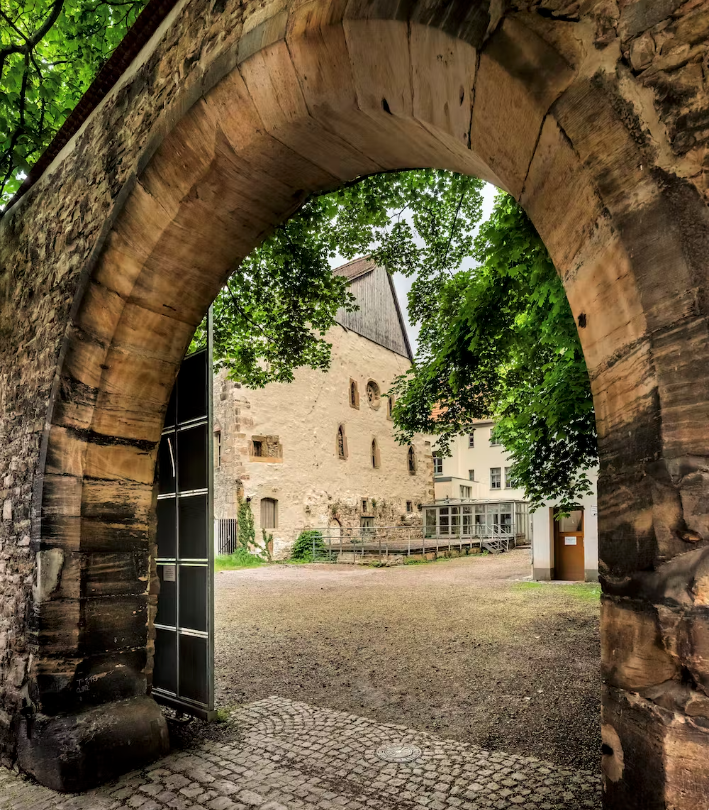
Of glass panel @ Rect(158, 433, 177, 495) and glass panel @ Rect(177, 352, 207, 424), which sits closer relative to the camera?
glass panel @ Rect(177, 352, 207, 424)

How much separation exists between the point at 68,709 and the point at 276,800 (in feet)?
4.36

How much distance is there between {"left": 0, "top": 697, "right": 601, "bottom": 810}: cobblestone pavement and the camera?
9.27ft

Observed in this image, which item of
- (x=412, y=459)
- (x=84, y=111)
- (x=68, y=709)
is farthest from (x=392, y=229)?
(x=412, y=459)

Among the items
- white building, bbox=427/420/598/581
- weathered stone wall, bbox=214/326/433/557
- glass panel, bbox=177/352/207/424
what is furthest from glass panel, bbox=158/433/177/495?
weathered stone wall, bbox=214/326/433/557

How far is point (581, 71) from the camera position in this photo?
1580 millimetres

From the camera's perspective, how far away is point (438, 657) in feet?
19.6

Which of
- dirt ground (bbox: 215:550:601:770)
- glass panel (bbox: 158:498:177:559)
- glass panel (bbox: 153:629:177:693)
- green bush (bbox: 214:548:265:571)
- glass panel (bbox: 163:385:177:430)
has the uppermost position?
glass panel (bbox: 163:385:177:430)

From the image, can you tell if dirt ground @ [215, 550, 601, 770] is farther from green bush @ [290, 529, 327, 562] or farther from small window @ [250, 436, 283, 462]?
green bush @ [290, 529, 327, 562]

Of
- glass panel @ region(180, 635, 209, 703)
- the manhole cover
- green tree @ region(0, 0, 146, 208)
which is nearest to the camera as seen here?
the manhole cover

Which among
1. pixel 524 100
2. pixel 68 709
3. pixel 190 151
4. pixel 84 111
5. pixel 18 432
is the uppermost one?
pixel 84 111

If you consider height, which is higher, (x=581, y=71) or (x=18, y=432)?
(x=581, y=71)

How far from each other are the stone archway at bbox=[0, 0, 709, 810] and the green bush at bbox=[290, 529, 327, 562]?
14.6m

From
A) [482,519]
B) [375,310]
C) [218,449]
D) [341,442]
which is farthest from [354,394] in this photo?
[482,519]

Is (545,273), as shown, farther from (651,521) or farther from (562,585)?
(562,585)
